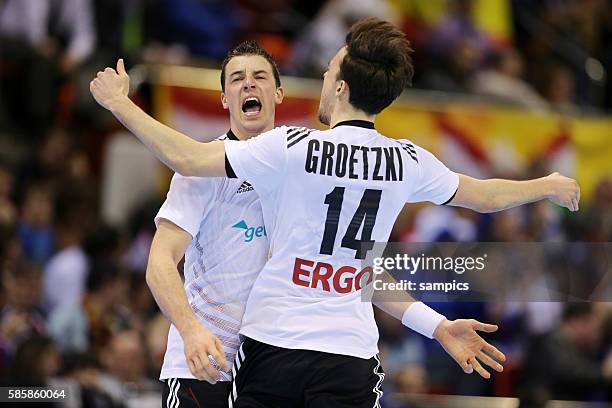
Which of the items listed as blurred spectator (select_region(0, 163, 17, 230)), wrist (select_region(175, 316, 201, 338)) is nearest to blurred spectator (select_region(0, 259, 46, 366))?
blurred spectator (select_region(0, 163, 17, 230))

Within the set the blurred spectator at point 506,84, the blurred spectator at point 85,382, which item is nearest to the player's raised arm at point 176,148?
the blurred spectator at point 85,382

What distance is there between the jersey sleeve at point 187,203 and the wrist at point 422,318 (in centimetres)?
118

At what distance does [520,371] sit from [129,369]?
3.78 metres

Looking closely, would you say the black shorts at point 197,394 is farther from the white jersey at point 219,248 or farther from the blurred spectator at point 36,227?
the blurred spectator at point 36,227

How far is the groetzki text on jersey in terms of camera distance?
5109 millimetres

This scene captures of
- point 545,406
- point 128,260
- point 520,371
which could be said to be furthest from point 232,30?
point 545,406

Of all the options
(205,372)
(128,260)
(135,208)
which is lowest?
(205,372)

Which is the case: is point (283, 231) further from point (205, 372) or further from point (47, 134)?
point (47, 134)

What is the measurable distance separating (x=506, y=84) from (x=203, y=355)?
1143 cm

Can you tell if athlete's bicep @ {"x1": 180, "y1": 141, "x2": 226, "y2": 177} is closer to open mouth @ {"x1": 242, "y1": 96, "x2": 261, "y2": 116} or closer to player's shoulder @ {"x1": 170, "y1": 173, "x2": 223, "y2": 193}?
player's shoulder @ {"x1": 170, "y1": 173, "x2": 223, "y2": 193}

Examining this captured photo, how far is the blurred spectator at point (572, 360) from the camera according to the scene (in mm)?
10562

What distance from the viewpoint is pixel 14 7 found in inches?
523

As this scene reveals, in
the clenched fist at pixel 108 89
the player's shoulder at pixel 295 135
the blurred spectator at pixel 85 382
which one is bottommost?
the blurred spectator at pixel 85 382

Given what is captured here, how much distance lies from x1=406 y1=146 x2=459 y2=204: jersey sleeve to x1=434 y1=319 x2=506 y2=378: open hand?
65cm
